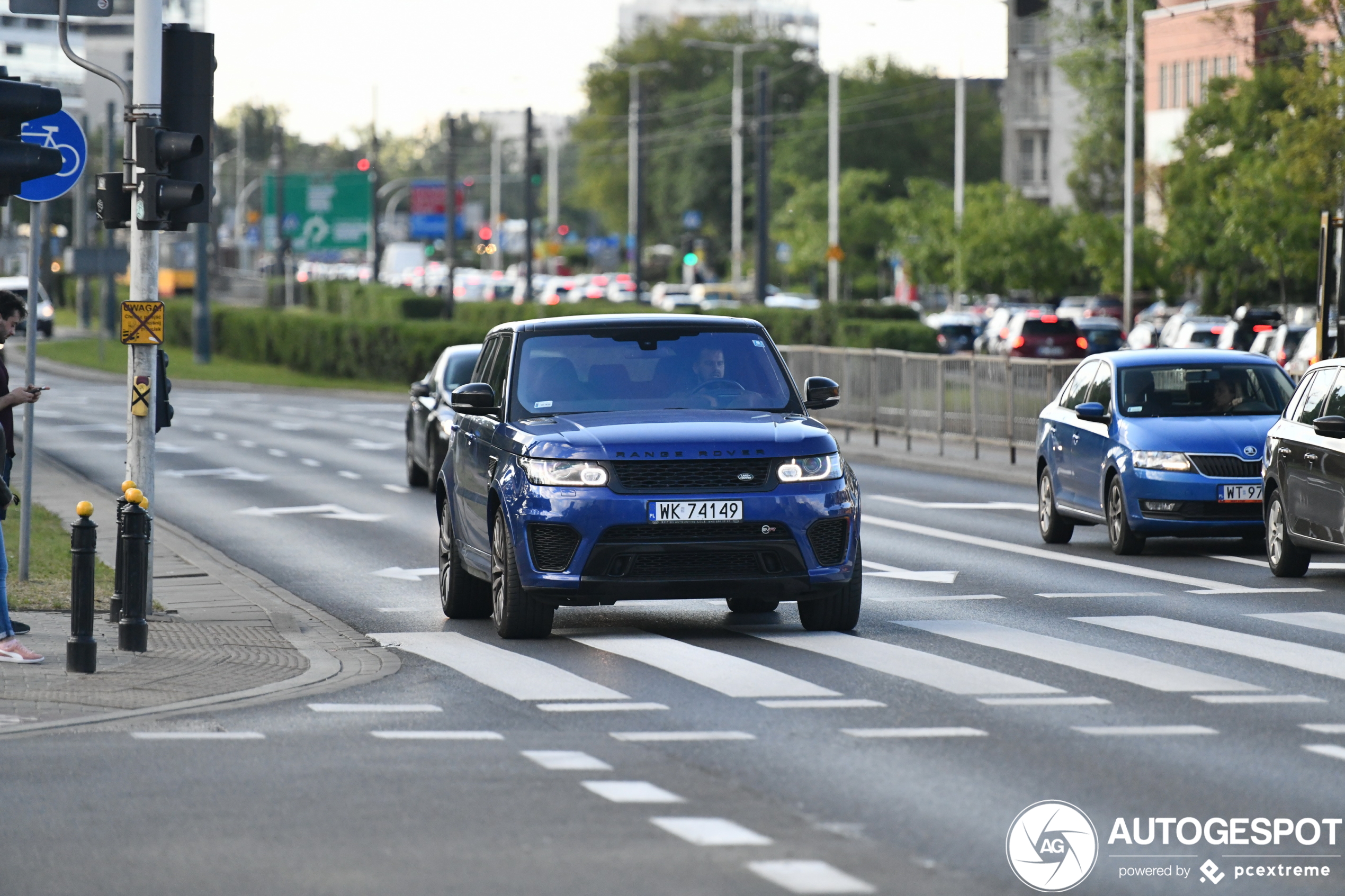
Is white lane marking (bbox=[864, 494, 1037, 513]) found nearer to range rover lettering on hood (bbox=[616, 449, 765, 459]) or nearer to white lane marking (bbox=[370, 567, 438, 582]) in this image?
white lane marking (bbox=[370, 567, 438, 582])

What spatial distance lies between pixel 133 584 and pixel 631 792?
15.6 ft

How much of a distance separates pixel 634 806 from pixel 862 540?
39.5 ft

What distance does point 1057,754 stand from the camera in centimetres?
909

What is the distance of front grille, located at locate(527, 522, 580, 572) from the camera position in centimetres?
1255

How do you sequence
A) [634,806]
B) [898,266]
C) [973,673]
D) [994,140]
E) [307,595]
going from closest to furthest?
1. [634,806]
2. [973,673]
3. [307,595]
4. [898,266]
5. [994,140]

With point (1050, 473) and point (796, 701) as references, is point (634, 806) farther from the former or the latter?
point (1050, 473)

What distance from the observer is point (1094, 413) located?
1870cm

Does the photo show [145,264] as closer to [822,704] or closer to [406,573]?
[406,573]

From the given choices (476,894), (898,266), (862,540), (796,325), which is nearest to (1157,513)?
(862,540)

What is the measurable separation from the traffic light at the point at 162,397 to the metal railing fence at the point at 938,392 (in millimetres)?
14681

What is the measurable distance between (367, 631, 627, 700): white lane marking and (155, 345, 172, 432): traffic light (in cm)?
190

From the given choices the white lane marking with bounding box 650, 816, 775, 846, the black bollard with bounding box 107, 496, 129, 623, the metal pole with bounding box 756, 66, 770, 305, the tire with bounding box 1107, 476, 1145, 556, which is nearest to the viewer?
the white lane marking with bounding box 650, 816, 775, 846

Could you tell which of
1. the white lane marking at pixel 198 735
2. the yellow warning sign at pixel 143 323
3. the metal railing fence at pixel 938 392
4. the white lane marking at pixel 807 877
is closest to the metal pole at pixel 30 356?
the yellow warning sign at pixel 143 323

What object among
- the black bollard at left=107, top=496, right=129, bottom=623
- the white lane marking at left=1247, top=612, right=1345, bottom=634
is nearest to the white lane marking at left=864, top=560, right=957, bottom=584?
the white lane marking at left=1247, top=612, right=1345, bottom=634
